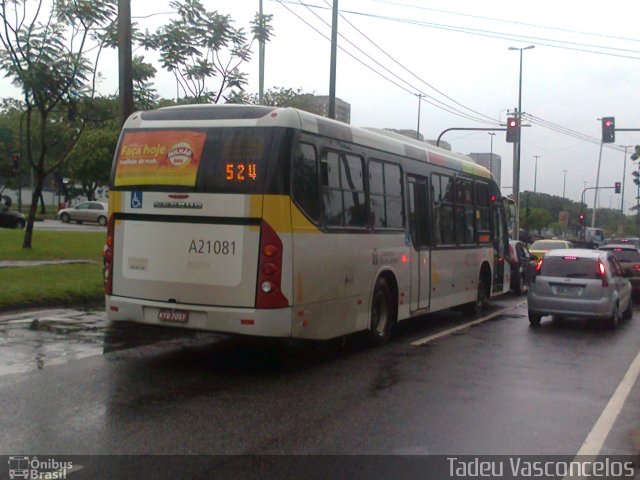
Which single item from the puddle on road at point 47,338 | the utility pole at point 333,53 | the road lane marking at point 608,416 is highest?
the utility pole at point 333,53

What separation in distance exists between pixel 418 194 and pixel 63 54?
1092cm

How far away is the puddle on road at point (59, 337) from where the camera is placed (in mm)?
9836

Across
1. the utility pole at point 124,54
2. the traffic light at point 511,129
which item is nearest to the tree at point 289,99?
the traffic light at point 511,129

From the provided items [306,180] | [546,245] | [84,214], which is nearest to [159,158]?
[306,180]

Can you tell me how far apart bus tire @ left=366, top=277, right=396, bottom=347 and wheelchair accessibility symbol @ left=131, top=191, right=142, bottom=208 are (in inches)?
142

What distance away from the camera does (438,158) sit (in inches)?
567

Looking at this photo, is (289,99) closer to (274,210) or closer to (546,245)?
(546,245)

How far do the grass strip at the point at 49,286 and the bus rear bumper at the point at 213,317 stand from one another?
469cm

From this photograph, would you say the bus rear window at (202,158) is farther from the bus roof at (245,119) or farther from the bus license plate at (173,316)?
the bus license plate at (173,316)

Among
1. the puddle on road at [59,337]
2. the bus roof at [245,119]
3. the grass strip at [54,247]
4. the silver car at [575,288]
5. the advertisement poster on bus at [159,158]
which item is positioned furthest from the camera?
the grass strip at [54,247]

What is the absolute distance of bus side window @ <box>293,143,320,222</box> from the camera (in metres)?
9.40

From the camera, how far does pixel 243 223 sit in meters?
9.14

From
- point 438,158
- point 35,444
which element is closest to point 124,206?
point 35,444

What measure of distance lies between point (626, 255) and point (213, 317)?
18.3 metres
